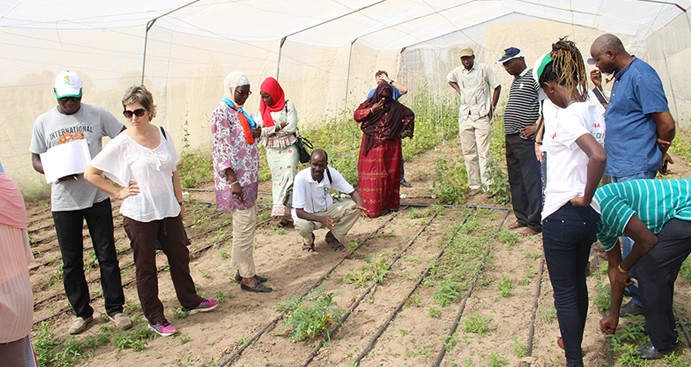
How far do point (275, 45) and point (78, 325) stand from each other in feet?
26.3

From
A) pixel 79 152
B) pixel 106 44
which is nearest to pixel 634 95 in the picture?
pixel 79 152

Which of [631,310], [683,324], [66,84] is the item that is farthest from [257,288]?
[683,324]

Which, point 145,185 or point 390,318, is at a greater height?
point 145,185

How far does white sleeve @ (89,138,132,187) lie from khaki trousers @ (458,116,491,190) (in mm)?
4466

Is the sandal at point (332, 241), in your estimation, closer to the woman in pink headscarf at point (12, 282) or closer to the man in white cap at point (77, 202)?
the man in white cap at point (77, 202)

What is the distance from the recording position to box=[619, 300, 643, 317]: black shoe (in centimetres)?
355

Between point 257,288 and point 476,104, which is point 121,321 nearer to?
point 257,288

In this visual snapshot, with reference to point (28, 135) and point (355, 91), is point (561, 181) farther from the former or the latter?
point (355, 91)

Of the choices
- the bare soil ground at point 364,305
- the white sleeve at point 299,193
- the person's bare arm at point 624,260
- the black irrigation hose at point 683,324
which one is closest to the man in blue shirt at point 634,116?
the black irrigation hose at point 683,324

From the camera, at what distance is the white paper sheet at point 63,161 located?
148 inches

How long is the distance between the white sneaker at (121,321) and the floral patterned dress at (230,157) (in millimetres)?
1040

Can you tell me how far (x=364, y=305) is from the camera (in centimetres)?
419

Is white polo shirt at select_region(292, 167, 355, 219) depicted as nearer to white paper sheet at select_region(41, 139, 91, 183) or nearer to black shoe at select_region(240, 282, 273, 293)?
black shoe at select_region(240, 282, 273, 293)

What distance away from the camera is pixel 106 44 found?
8.58 meters
